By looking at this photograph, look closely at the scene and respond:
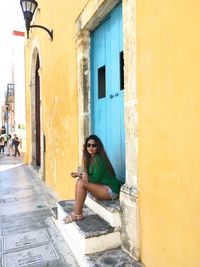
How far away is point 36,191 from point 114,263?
4.14m

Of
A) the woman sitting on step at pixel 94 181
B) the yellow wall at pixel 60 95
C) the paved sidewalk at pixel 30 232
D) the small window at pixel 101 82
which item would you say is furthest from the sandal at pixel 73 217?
the small window at pixel 101 82

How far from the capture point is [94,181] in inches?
131

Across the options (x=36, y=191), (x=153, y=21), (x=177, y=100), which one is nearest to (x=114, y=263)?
(x=177, y=100)

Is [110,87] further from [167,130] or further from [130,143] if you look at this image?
[167,130]

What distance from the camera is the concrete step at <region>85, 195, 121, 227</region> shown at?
2926 mm

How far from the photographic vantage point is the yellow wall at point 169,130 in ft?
6.25

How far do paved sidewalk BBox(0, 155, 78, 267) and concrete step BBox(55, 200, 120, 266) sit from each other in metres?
0.16

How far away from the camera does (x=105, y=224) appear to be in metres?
3.04

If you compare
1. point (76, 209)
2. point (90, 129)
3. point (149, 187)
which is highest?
point (90, 129)

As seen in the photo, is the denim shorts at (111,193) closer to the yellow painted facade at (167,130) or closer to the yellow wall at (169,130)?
the yellow painted facade at (167,130)

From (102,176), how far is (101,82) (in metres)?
1.53

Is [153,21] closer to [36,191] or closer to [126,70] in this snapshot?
[126,70]

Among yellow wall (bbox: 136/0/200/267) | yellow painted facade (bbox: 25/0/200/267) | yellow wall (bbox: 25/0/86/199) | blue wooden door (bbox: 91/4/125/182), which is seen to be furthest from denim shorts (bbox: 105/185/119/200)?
yellow wall (bbox: 25/0/86/199)

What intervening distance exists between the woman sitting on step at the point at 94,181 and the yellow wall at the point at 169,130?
2.52 ft
